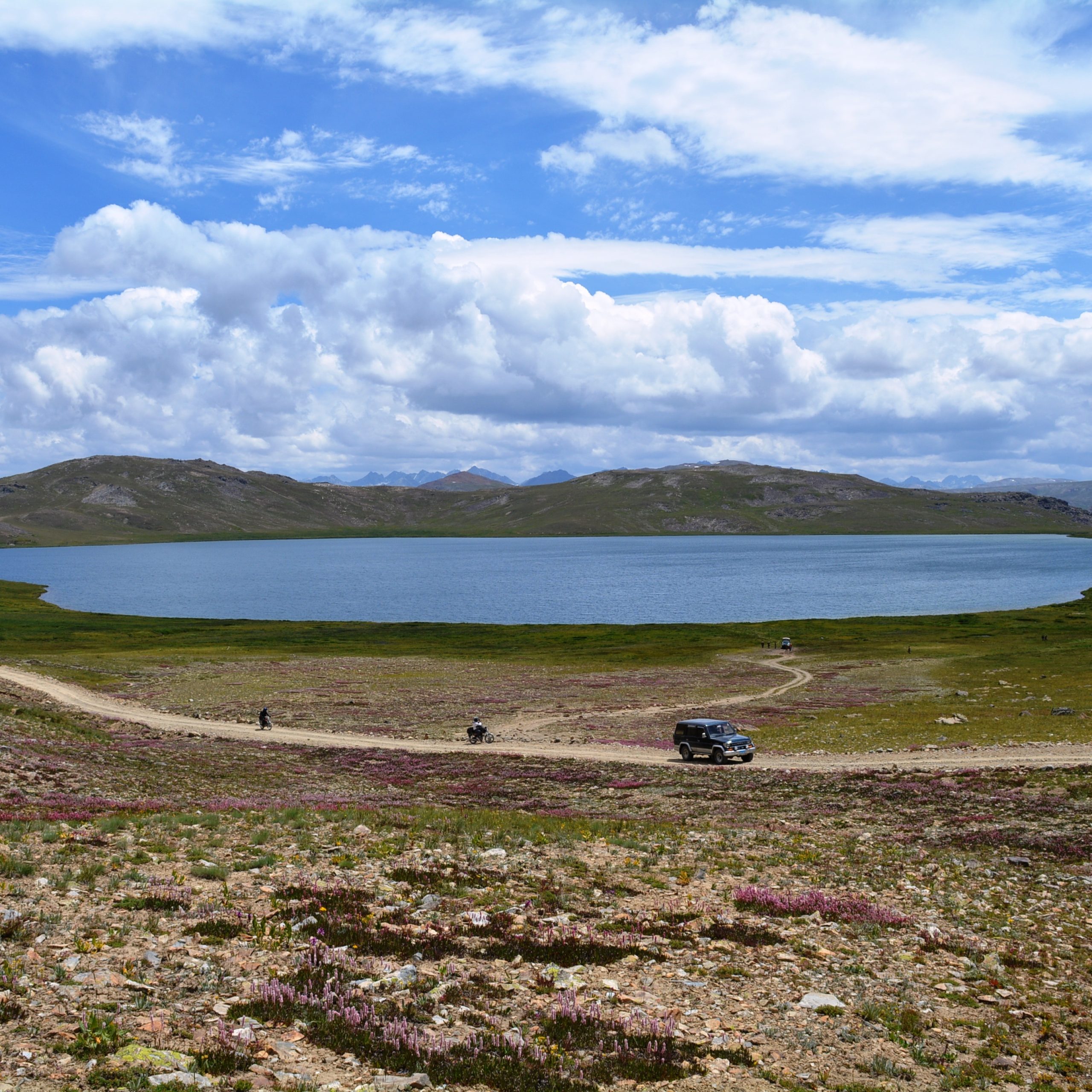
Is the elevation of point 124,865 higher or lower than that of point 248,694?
higher

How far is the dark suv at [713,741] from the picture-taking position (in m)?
47.8

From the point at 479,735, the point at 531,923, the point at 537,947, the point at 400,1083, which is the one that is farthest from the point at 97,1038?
the point at 479,735

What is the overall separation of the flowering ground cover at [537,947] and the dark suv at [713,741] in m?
14.7

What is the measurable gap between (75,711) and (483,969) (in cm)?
5458

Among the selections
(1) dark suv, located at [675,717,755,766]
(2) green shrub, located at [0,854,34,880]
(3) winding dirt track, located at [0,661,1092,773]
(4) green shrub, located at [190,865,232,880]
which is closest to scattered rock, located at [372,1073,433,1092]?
(4) green shrub, located at [190,865,232,880]

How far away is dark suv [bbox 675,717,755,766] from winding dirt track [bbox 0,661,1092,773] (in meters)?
0.90

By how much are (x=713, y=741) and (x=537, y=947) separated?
3326cm

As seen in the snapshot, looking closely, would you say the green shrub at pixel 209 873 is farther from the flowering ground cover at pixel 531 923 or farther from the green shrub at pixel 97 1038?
the green shrub at pixel 97 1038

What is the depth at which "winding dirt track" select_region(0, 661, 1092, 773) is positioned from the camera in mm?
42844

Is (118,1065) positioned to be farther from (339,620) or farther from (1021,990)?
(339,620)

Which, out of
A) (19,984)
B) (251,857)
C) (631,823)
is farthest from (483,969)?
(631,823)

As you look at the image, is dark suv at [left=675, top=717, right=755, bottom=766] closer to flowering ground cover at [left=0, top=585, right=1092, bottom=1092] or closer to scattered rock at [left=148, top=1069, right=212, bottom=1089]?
flowering ground cover at [left=0, top=585, right=1092, bottom=1092]

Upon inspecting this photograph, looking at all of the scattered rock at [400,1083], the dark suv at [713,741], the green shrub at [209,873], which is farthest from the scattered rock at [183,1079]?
the dark suv at [713,741]

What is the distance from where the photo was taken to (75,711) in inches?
2335
